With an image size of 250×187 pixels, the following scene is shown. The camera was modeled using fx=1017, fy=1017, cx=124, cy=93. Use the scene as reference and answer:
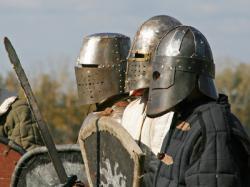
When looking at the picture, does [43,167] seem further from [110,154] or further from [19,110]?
[19,110]

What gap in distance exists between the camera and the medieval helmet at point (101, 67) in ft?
24.3

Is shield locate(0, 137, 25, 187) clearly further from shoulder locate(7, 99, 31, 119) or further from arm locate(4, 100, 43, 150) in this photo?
shoulder locate(7, 99, 31, 119)

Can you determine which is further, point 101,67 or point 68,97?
point 68,97

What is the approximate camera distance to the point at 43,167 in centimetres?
686

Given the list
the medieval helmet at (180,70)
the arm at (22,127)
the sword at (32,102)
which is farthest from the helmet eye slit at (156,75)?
the arm at (22,127)

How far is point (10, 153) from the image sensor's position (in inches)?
307

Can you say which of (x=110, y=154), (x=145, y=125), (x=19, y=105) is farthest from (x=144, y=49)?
(x=19, y=105)

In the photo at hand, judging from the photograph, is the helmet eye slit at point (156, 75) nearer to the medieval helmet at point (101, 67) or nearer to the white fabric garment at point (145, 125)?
the white fabric garment at point (145, 125)

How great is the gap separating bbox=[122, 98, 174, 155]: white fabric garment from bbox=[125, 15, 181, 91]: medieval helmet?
149 millimetres

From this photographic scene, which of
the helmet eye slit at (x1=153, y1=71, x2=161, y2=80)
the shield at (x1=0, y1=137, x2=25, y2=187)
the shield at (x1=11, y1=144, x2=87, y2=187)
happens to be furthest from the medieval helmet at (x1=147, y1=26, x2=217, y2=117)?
the shield at (x1=0, y1=137, x2=25, y2=187)

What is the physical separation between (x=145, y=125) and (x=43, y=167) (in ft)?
4.17

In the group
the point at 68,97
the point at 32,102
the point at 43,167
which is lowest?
the point at 68,97

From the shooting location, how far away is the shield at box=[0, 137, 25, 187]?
25.4 feet

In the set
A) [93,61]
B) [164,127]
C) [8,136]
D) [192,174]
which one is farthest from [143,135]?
[8,136]
